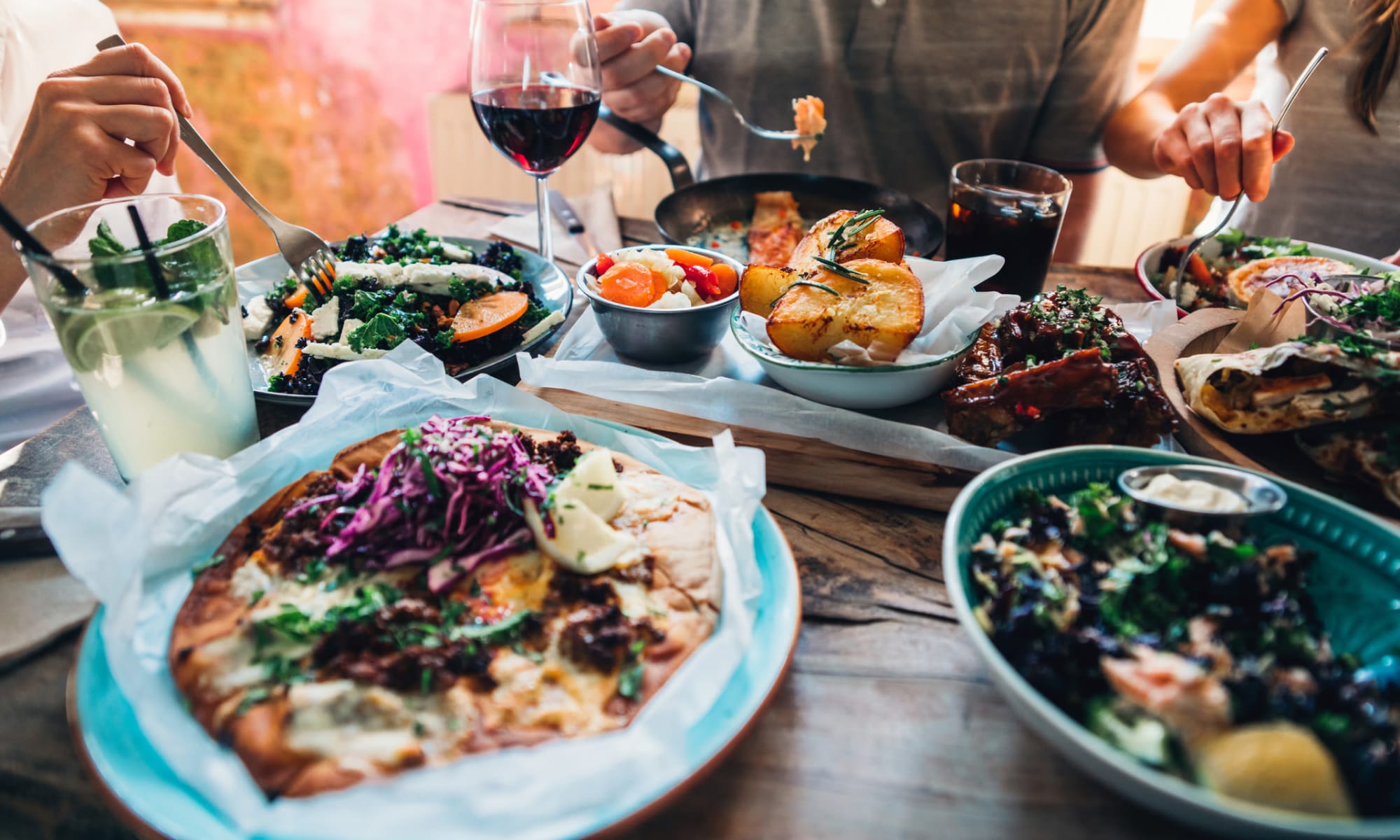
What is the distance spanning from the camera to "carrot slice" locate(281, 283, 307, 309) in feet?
6.58

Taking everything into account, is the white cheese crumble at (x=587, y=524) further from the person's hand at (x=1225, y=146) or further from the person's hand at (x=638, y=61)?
the person's hand at (x=1225, y=146)

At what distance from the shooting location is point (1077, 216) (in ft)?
11.4

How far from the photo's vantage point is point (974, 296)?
5.96ft

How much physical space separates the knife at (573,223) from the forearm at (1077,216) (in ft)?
6.80

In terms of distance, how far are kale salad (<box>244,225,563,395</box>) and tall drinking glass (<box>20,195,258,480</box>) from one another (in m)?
0.27

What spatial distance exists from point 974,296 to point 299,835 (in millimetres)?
1648

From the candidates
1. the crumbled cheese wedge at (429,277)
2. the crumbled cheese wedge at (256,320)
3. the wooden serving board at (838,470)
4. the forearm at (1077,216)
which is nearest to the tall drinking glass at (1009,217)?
the wooden serving board at (838,470)


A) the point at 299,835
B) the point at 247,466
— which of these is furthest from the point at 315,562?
the point at 299,835

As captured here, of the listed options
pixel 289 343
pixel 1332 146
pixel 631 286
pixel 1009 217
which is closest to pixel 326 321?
pixel 289 343

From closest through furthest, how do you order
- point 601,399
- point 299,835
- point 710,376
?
point 299,835, point 601,399, point 710,376

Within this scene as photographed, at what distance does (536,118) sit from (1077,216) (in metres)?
2.60

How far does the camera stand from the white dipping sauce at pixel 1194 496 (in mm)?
1154

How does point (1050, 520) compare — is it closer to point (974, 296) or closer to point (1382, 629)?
point (1382, 629)

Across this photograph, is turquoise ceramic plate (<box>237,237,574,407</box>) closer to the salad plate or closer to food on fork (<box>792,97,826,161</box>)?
food on fork (<box>792,97,826,161</box>)
